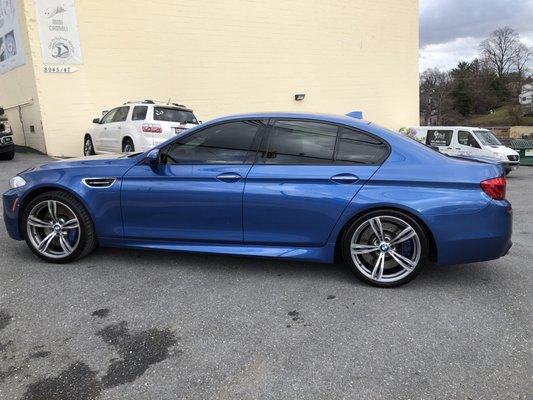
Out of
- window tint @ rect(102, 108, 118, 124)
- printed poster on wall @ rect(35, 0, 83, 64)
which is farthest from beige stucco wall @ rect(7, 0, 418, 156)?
window tint @ rect(102, 108, 118, 124)

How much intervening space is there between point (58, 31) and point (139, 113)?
6058mm

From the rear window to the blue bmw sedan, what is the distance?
685cm

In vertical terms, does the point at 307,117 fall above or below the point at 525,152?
above

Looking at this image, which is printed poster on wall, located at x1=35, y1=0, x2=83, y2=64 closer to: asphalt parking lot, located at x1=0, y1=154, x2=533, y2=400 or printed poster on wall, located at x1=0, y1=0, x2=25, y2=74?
printed poster on wall, located at x1=0, y1=0, x2=25, y2=74

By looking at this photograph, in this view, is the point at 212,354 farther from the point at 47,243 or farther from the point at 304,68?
the point at 304,68

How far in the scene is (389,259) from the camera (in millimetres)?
3793

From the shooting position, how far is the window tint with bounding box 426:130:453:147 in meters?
16.2

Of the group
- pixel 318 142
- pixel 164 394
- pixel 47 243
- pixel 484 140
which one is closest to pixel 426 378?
pixel 164 394

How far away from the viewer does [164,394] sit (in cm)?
240

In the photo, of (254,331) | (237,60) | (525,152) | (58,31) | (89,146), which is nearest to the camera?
(254,331)

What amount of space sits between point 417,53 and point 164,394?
2473 cm

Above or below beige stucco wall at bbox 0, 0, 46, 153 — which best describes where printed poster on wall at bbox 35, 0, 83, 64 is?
above

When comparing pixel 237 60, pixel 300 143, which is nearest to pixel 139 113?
pixel 300 143

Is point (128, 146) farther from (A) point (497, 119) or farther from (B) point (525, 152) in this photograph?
(A) point (497, 119)
